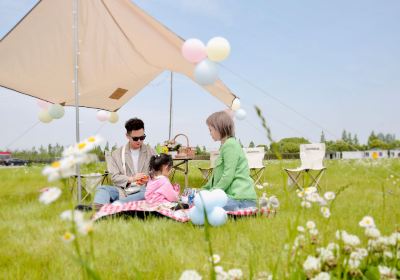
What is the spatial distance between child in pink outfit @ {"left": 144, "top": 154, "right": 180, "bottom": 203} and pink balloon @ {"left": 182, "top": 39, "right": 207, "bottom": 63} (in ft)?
3.96

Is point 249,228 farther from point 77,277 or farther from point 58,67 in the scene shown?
point 58,67

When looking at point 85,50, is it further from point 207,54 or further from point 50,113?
point 207,54

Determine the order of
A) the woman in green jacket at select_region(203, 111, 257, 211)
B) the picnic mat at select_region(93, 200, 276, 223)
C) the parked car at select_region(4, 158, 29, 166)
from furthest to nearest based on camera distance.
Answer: the parked car at select_region(4, 158, 29, 166) → the woman in green jacket at select_region(203, 111, 257, 211) → the picnic mat at select_region(93, 200, 276, 223)

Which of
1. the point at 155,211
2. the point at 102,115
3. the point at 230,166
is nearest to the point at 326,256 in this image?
the point at 230,166

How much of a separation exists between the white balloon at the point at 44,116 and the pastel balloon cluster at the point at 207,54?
3364 mm

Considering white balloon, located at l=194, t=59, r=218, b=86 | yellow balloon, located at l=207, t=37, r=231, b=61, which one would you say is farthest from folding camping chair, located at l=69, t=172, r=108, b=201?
yellow balloon, located at l=207, t=37, r=231, b=61

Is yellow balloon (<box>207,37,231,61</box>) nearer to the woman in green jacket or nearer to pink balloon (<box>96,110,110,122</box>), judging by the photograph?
the woman in green jacket

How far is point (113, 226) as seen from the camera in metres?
3.13

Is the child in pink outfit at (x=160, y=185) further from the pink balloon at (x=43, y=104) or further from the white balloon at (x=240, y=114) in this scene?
the pink balloon at (x=43, y=104)

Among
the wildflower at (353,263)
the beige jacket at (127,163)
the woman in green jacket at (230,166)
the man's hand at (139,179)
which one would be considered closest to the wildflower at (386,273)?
the wildflower at (353,263)

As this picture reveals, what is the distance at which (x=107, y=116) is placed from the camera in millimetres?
7895

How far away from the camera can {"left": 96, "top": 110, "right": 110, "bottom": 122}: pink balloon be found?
7804 millimetres

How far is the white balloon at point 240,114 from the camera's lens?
6258mm

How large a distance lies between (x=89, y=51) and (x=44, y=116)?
1666 mm
